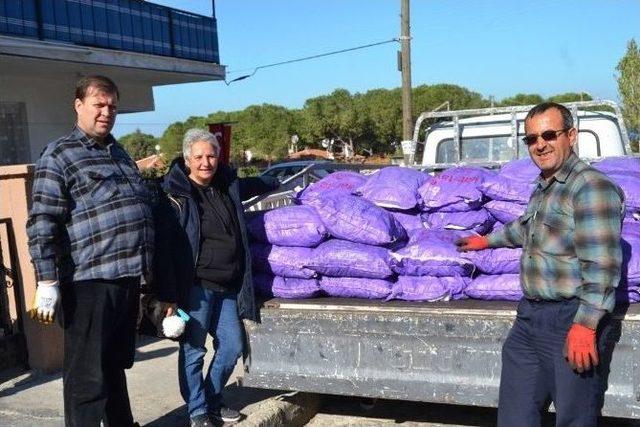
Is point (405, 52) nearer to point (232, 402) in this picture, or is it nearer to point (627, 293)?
point (232, 402)

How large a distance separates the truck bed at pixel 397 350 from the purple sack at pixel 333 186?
68 centimetres

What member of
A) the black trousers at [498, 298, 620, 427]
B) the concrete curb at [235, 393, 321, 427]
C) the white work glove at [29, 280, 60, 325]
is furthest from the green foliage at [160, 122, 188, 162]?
the black trousers at [498, 298, 620, 427]

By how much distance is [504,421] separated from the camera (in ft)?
10.5

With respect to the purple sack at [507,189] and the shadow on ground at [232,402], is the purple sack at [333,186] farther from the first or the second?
the shadow on ground at [232,402]

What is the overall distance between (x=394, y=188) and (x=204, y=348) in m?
1.41

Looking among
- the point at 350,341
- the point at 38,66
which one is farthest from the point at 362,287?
the point at 38,66

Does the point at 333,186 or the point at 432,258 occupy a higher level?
the point at 333,186

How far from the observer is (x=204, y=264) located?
3850 millimetres

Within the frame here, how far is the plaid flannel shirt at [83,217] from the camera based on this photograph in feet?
10.7

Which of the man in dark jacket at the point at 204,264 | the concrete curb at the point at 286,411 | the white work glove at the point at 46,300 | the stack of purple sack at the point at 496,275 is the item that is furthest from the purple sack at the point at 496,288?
the white work glove at the point at 46,300

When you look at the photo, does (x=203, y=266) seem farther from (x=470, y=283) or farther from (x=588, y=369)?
(x=588, y=369)

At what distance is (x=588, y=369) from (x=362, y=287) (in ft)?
4.77

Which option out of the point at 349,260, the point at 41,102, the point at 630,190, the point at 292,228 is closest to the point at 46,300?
the point at 292,228

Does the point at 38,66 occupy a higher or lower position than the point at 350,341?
higher
